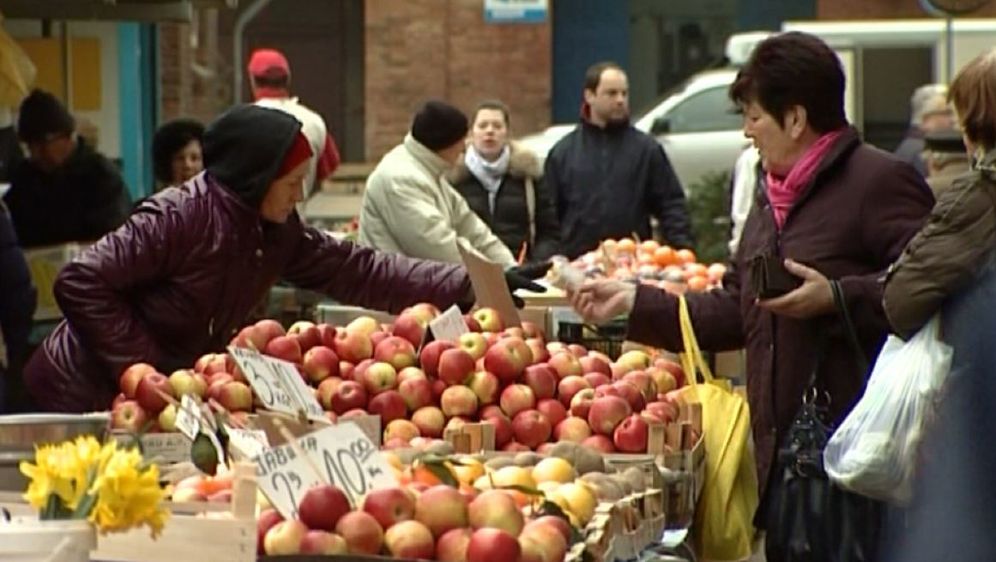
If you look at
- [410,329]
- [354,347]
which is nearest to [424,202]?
[410,329]

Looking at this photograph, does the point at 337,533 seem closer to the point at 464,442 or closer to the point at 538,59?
the point at 464,442

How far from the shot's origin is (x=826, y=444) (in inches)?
252

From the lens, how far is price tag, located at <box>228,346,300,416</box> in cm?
577

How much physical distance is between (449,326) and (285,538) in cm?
233

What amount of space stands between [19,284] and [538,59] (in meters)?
17.8

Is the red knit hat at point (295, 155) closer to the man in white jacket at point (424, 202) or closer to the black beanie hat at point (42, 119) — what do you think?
the man in white jacket at point (424, 202)

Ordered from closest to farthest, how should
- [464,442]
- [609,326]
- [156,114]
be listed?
[464,442] < [609,326] < [156,114]

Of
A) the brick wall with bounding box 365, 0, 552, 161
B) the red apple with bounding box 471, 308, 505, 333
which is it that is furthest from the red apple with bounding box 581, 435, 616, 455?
the brick wall with bounding box 365, 0, 552, 161

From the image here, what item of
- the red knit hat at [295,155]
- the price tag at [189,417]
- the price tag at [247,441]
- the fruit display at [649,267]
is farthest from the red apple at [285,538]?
the fruit display at [649,267]

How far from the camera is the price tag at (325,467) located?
4.75 m

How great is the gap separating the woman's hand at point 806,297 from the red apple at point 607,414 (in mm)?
457

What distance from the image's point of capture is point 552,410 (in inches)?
256

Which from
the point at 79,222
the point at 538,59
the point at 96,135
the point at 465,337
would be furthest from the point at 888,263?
the point at 538,59

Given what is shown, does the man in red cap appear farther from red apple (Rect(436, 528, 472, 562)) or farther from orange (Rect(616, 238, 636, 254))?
red apple (Rect(436, 528, 472, 562))
